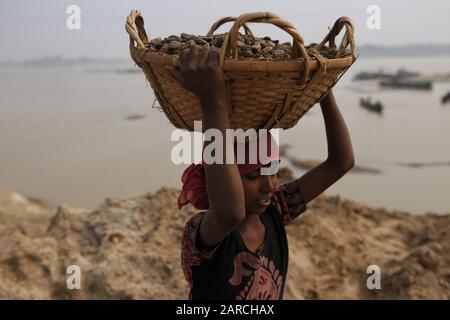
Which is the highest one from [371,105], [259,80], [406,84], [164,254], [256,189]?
[259,80]

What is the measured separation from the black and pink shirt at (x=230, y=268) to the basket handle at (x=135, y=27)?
1.65ft

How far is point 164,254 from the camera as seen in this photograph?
373 cm

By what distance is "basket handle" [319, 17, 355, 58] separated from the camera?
1.61 metres

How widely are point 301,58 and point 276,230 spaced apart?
2.21 feet

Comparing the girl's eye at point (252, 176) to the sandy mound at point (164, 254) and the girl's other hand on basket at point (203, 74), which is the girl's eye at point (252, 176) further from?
the sandy mound at point (164, 254)

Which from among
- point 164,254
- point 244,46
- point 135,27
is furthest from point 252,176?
point 164,254

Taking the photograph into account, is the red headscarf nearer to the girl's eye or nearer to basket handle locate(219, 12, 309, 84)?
the girl's eye

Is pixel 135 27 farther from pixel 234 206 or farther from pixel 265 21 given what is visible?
pixel 234 206

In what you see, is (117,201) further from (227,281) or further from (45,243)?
(227,281)

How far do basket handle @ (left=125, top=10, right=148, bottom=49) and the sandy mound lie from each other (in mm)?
2137

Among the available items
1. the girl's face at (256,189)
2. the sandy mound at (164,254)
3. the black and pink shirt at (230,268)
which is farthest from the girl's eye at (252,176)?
the sandy mound at (164,254)

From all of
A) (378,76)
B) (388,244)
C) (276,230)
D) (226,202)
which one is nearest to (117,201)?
(388,244)

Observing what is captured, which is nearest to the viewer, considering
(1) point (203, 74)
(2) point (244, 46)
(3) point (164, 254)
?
(1) point (203, 74)

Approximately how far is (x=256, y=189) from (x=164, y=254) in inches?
85.4
